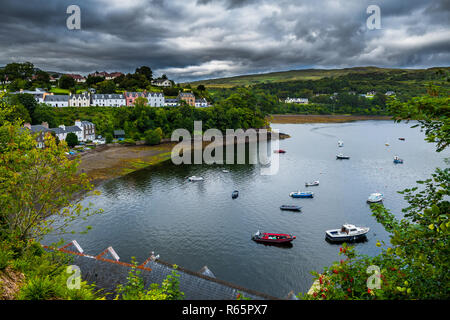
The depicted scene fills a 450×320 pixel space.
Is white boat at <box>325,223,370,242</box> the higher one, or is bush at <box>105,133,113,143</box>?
bush at <box>105,133,113,143</box>

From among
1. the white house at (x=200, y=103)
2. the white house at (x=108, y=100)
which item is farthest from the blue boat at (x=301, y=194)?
the white house at (x=200, y=103)

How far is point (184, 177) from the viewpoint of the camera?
54781mm

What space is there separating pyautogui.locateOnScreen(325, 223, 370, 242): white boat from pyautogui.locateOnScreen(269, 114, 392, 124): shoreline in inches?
5109

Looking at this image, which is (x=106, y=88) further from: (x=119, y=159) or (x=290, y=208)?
(x=290, y=208)

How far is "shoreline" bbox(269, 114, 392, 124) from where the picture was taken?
16412 centimetres

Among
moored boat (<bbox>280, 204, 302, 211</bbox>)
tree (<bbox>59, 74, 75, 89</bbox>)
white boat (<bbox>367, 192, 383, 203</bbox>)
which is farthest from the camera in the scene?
tree (<bbox>59, 74, 75, 89</bbox>)

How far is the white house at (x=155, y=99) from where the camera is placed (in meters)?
115

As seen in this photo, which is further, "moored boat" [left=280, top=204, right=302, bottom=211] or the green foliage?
"moored boat" [left=280, top=204, right=302, bottom=211]

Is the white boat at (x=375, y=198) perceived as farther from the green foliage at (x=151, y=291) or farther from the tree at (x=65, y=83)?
the tree at (x=65, y=83)

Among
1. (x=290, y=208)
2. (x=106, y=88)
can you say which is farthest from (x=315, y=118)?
(x=290, y=208)

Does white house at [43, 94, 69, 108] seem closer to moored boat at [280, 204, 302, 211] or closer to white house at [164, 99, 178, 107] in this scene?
white house at [164, 99, 178, 107]

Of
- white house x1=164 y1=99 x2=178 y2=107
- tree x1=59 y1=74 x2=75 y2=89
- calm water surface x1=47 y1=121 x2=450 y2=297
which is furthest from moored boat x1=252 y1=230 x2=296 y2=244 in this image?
tree x1=59 y1=74 x2=75 y2=89

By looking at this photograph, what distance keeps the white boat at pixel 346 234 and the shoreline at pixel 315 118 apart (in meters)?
130

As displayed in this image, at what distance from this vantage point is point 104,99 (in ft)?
361
